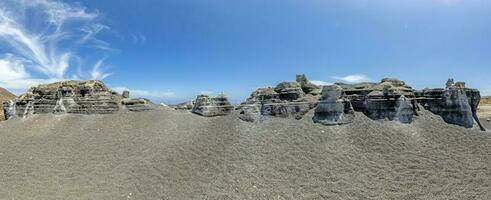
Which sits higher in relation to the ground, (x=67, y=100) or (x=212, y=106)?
(x=67, y=100)

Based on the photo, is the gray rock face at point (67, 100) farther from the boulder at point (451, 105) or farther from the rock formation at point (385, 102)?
the boulder at point (451, 105)

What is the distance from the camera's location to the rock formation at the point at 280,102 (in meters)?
29.2

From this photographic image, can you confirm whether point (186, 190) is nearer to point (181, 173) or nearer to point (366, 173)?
point (181, 173)

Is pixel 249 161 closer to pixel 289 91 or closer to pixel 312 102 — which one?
pixel 312 102

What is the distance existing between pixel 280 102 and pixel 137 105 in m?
14.5

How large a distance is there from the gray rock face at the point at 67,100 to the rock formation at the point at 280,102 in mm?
13782

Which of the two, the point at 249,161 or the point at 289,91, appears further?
the point at 289,91

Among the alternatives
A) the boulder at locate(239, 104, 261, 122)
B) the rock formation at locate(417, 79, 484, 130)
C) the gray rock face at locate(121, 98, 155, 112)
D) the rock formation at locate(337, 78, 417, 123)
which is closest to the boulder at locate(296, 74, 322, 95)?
the rock formation at locate(337, 78, 417, 123)

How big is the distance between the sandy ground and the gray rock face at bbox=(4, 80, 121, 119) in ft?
13.4

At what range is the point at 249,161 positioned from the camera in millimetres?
22953

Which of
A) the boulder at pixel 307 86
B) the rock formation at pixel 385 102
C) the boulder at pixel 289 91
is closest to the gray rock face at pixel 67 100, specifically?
the boulder at pixel 289 91

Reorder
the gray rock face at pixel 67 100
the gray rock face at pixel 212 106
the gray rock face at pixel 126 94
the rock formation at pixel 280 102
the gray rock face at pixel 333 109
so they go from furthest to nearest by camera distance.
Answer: the gray rock face at pixel 126 94, the gray rock face at pixel 67 100, the gray rock face at pixel 212 106, the rock formation at pixel 280 102, the gray rock face at pixel 333 109

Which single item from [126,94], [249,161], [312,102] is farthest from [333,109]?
[126,94]

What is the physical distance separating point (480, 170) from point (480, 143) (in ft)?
15.3
